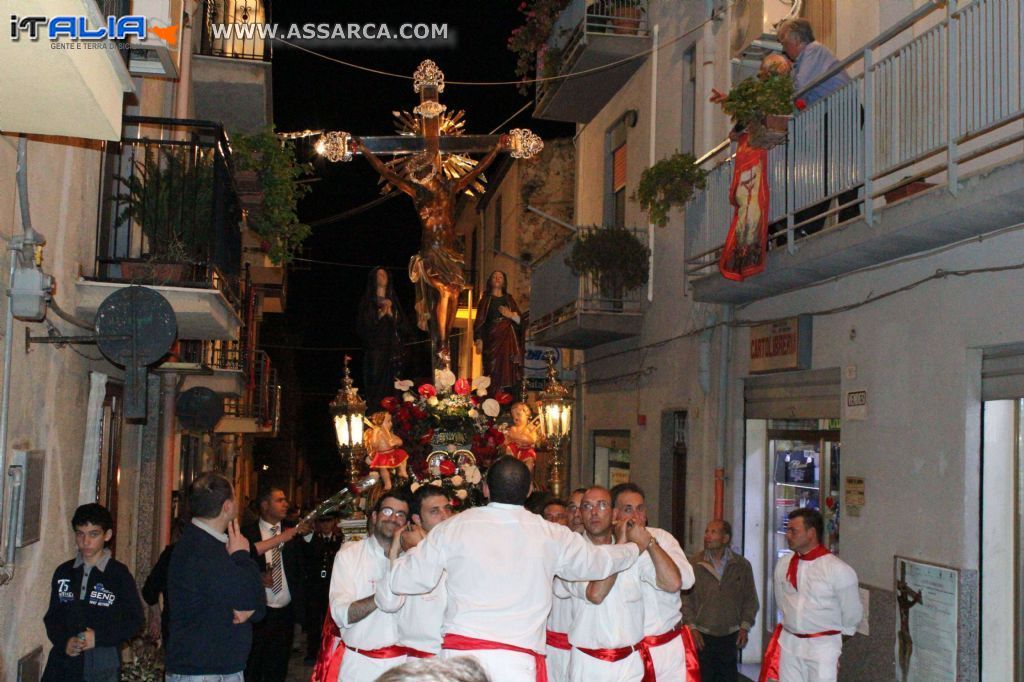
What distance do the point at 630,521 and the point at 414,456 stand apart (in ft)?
14.0

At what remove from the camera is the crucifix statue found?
1170 centimetres

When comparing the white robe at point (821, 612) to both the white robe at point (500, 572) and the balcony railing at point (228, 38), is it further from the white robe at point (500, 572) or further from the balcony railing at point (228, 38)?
the balcony railing at point (228, 38)

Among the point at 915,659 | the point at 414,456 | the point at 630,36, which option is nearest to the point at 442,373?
the point at 414,456

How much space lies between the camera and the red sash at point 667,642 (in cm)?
704

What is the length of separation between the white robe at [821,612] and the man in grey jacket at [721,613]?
119cm

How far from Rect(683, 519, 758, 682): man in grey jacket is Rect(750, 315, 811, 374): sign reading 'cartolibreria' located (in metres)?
2.29

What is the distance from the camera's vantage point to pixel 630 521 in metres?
6.35

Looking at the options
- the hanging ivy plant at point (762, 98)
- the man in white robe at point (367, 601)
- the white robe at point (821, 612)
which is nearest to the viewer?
the man in white robe at point (367, 601)

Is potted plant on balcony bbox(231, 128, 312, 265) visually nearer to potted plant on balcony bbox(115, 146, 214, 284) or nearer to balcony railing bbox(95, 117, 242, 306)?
balcony railing bbox(95, 117, 242, 306)

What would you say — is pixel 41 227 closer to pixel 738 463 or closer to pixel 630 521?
pixel 630 521

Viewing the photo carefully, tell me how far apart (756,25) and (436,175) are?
164 inches

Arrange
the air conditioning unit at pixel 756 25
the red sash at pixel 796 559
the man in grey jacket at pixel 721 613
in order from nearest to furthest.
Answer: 1. the red sash at pixel 796 559
2. the man in grey jacket at pixel 721 613
3. the air conditioning unit at pixel 756 25

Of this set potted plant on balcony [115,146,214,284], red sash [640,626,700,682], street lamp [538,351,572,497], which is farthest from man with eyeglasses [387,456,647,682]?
street lamp [538,351,572,497]

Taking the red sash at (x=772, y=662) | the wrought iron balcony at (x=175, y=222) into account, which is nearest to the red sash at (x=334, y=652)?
the wrought iron balcony at (x=175, y=222)
